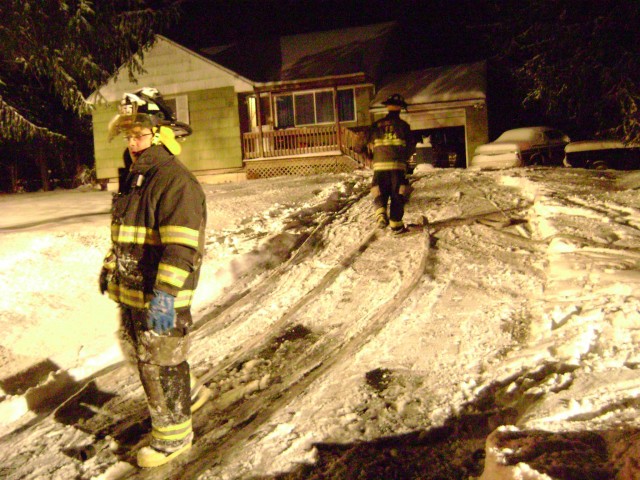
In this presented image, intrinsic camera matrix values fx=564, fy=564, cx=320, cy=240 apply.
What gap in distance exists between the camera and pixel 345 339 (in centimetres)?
460

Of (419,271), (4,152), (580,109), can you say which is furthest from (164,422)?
(4,152)

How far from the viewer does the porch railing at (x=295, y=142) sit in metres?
19.7

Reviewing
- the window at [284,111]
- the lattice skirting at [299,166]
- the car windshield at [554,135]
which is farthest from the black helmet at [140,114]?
the window at [284,111]

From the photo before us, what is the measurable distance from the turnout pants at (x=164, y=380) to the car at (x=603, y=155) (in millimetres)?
14775

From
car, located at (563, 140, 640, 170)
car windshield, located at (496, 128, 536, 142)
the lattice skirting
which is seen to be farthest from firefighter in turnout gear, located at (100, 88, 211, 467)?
the lattice skirting

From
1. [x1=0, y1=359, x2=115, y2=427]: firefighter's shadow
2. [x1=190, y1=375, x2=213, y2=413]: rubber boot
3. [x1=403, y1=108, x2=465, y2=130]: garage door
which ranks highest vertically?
[x1=403, y1=108, x2=465, y2=130]: garage door

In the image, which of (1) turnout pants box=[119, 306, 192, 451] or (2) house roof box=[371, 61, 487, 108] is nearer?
(1) turnout pants box=[119, 306, 192, 451]

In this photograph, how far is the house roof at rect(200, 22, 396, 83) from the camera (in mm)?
21281

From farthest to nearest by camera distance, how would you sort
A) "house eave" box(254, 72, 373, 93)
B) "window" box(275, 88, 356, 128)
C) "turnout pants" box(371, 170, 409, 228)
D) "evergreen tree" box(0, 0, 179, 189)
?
"window" box(275, 88, 356, 128), "house eave" box(254, 72, 373, 93), "evergreen tree" box(0, 0, 179, 189), "turnout pants" box(371, 170, 409, 228)

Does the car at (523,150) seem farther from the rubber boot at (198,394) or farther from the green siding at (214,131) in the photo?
the rubber boot at (198,394)

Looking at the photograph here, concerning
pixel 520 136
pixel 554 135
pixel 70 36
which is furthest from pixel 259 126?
pixel 70 36

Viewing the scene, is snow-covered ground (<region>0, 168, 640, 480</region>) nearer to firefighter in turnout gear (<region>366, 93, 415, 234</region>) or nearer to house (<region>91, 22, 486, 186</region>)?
firefighter in turnout gear (<region>366, 93, 415, 234</region>)

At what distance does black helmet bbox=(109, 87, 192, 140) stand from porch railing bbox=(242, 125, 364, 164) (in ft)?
53.2

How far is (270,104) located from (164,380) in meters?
18.9
